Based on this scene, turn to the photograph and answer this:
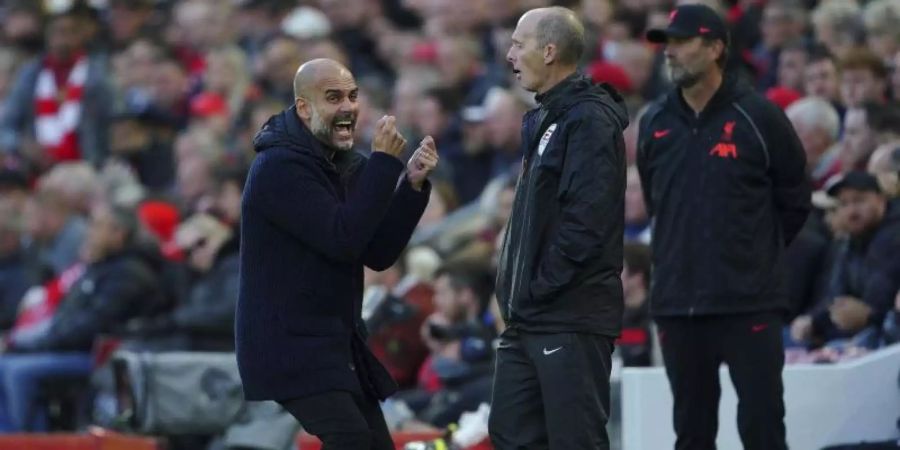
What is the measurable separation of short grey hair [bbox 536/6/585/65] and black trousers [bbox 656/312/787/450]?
1470 mm

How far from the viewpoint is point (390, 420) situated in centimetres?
1019

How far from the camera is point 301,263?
6.91 meters

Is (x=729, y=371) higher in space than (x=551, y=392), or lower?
lower

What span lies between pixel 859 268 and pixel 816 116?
1.75 m

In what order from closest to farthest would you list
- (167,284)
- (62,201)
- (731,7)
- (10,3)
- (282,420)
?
(282,420) → (167,284) → (731,7) → (62,201) → (10,3)

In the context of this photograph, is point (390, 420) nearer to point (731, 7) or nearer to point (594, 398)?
point (594, 398)

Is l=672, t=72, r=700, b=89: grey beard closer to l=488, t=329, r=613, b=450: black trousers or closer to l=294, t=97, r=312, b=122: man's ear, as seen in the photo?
l=488, t=329, r=613, b=450: black trousers

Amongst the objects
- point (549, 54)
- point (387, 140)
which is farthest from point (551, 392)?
point (549, 54)

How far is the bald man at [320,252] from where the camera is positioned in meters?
6.82

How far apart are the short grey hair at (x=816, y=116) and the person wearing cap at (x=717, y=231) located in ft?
9.47

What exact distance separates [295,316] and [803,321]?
3590mm

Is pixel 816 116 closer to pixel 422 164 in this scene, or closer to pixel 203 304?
pixel 203 304

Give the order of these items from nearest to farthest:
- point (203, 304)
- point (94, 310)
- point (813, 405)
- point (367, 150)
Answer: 1. point (813, 405)
2. point (203, 304)
3. point (94, 310)
4. point (367, 150)

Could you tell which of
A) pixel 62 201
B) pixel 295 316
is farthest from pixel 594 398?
pixel 62 201
